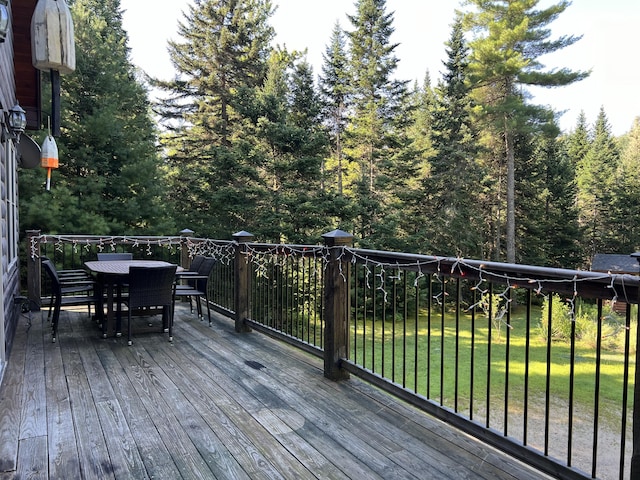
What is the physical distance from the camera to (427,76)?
990 inches

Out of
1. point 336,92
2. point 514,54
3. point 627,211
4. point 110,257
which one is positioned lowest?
point 110,257

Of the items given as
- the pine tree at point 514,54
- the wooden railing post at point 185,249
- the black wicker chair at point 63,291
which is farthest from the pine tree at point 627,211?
the black wicker chair at point 63,291

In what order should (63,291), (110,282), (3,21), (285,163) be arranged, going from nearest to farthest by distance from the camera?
1. (3,21)
2. (110,282)
3. (63,291)
4. (285,163)

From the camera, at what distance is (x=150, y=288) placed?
410 centimetres

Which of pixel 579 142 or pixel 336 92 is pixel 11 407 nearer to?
pixel 336 92

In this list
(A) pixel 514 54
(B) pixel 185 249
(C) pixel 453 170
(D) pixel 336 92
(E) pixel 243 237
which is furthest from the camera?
(C) pixel 453 170

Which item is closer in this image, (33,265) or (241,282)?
(241,282)

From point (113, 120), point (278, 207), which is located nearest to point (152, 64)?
point (113, 120)

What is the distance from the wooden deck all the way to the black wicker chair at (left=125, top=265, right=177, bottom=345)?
52 centimetres

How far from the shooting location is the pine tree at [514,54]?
14.1 metres

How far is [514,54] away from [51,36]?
14.9m

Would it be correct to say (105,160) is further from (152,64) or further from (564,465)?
(564,465)

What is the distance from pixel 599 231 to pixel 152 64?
75.6 ft

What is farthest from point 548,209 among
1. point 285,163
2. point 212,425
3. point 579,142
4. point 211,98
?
point 212,425
